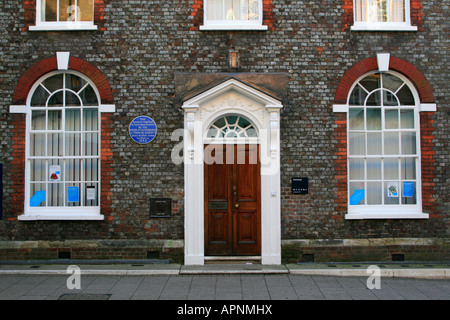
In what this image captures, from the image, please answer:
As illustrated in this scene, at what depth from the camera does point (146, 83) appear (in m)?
9.01

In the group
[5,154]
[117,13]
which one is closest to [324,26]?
[117,13]

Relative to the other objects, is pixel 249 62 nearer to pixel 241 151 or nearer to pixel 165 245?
pixel 241 151

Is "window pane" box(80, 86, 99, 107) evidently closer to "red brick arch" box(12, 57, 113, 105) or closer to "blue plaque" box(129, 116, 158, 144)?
"red brick arch" box(12, 57, 113, 105)

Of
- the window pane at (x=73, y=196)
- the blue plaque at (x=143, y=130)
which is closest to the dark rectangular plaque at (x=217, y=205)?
the blue plaque at (x=143, y=130)

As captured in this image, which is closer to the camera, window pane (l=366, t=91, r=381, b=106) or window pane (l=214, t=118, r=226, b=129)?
window pane (l=214, t=118, r=226, b=129)

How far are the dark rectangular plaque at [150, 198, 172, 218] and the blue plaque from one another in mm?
1259

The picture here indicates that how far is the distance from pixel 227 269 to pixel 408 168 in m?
4.46

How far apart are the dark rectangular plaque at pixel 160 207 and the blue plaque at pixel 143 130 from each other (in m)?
1.26

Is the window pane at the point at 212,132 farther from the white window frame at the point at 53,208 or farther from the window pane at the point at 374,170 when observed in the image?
the window pane at the point at 374,170

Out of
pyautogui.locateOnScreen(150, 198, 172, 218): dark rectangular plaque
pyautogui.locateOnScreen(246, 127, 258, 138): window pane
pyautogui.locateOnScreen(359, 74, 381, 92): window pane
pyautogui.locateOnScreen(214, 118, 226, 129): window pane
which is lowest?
pyautogui.locateOnScreen(150, 198, 172, 218): dark rectangular plaque

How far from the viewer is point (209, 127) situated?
29.8ft

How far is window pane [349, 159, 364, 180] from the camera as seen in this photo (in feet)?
30.2

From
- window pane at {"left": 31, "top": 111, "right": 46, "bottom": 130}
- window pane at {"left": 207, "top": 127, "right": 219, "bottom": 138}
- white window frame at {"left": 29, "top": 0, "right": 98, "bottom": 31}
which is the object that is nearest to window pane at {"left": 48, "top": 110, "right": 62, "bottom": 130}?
window pane at {"left": 31, "top": 111, "right": 46, "bottom": 130}

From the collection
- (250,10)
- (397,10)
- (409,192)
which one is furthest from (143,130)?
(397,10)
